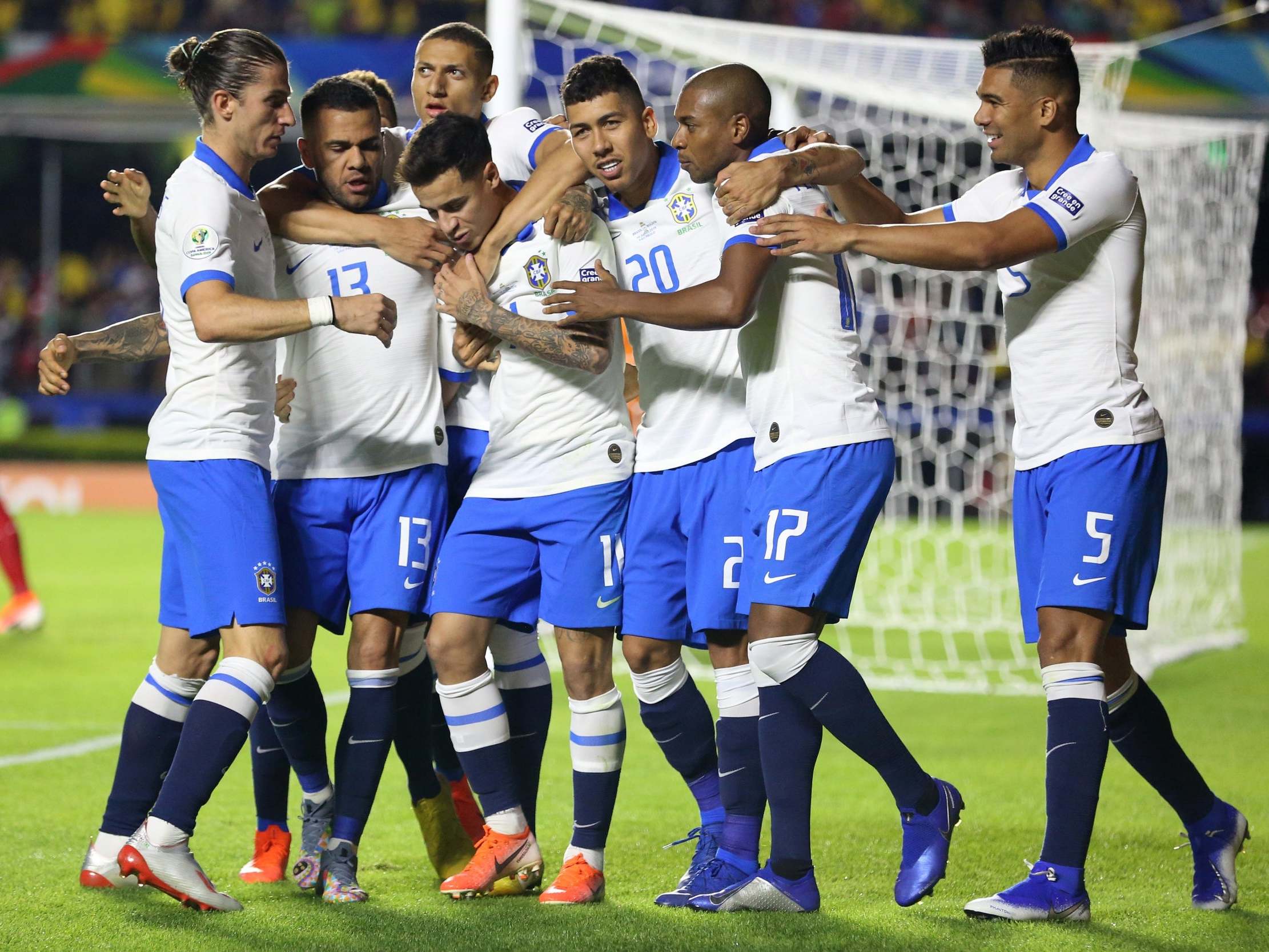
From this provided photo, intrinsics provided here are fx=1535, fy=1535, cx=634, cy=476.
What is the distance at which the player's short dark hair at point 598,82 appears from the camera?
381 centimetres

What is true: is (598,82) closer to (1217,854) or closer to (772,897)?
(772,897)

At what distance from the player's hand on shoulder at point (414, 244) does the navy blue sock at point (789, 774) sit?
139 cm

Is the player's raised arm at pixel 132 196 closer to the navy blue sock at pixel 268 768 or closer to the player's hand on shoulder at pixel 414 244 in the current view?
the player's hand on shoulder at pixel 414 244

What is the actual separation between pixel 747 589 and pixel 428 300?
120 cm

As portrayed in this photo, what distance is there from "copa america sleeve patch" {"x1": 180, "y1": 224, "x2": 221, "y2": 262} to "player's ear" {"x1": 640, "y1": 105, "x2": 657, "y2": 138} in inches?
43.4

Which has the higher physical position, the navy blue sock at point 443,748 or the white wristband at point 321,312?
the white wristband at point 321,312

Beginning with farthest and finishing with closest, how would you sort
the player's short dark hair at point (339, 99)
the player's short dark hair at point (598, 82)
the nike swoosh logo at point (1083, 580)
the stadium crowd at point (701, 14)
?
1. the stadium crowd at point (701, 14)
2. the player's short dark hair at point (339, 99)
3. the player's short dark hair at point (598, 82)
4. the nike swoosh logo at point (1083, 580)

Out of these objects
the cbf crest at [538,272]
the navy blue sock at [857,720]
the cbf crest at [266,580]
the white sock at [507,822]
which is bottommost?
the white sock at [507,822]

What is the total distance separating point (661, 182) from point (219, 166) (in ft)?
3.67

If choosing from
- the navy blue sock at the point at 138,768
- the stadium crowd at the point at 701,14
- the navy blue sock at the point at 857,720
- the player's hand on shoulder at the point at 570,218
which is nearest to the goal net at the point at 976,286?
the player's hand on shoulder at the point at 570,218

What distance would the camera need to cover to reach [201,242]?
3.68 meters

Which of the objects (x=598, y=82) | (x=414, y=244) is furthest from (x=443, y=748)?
(x=598, y=82)

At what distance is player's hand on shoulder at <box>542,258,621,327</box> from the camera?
3678mm

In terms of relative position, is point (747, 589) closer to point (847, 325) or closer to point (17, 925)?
point (847, 325)
